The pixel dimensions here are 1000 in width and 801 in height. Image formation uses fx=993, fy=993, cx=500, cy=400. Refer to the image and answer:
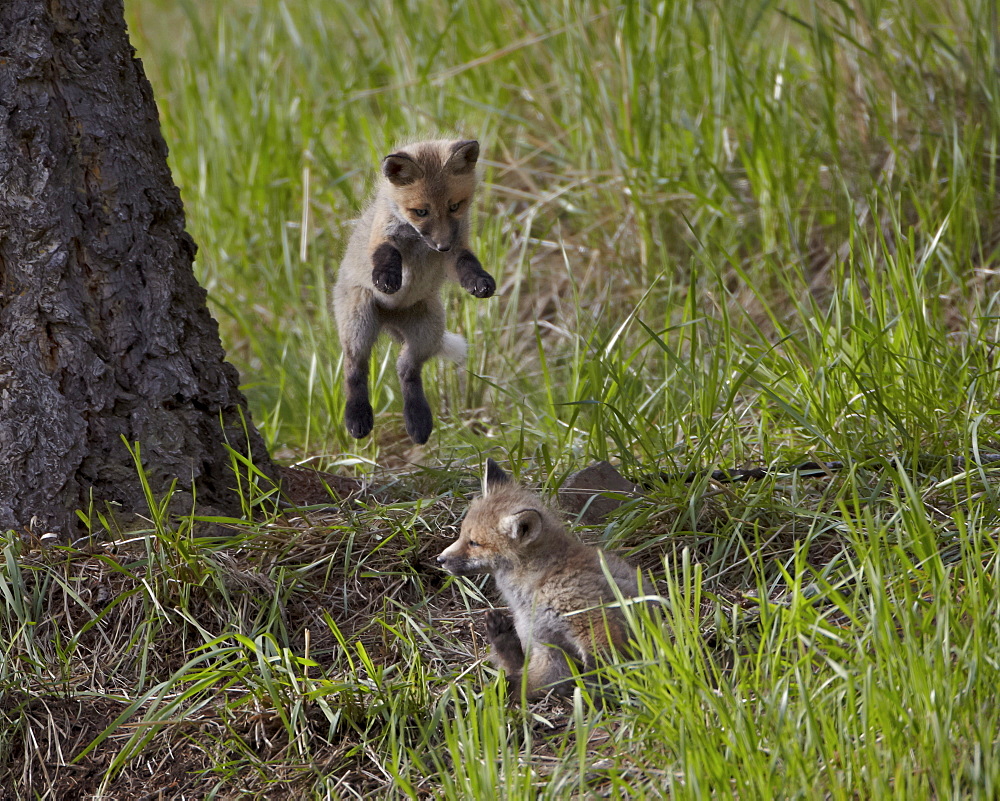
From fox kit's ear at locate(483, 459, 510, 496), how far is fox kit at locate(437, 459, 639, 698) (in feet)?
0.14

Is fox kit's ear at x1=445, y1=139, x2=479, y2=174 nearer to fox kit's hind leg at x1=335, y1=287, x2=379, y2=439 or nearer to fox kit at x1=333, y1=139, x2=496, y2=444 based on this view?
fox kit at x1=333, y1=139, x2=496, y2=444

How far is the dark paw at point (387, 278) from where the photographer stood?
2947 mm

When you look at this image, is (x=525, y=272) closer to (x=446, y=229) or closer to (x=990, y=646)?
(x=446, y=229)

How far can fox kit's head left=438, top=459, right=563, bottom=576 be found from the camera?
289cm

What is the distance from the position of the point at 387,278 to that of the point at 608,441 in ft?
5.70

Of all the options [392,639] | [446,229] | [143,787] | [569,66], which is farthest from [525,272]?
[143,787]

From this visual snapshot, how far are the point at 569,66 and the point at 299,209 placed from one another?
197cm

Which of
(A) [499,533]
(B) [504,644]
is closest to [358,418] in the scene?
(A) [499,533]

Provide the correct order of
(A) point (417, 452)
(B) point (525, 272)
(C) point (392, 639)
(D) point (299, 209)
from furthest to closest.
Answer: (D) point (299, 209) < (B) point (525, 272) < (A) point (417, 452) < (C) point (392, 639)

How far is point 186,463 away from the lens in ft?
11.0

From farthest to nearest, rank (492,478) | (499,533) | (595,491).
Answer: (595,491)
(492,478)
(499,533)

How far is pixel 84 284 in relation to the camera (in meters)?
3.24

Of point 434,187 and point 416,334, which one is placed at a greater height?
point 434,187

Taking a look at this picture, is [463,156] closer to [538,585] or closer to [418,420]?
[418,420]
